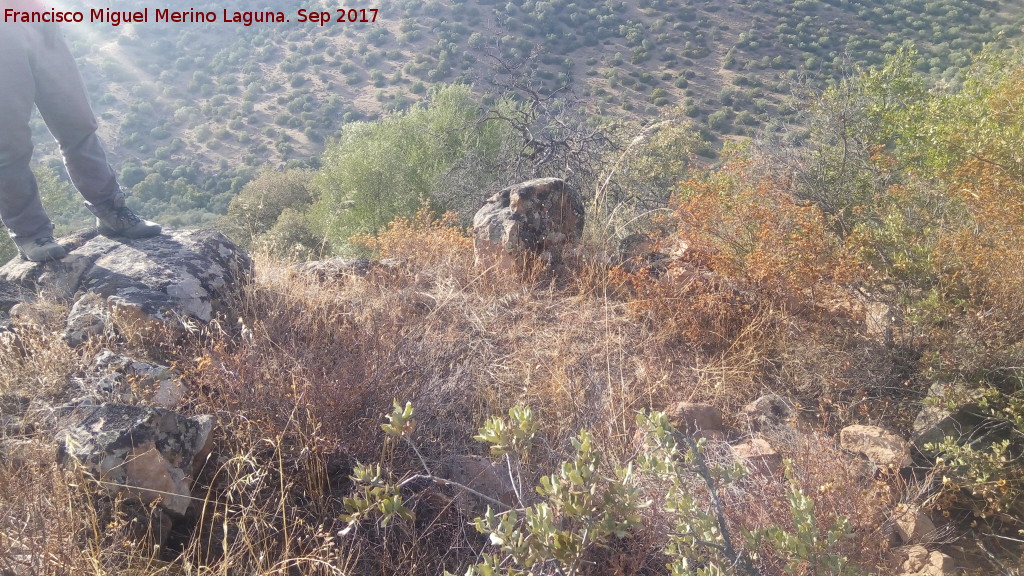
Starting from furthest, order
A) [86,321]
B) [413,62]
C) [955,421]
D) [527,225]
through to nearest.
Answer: [413,62] < [527,225] < [86,321] < [955,421]

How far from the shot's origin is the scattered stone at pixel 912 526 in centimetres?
204

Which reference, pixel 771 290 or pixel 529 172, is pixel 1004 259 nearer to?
pixel 771 290

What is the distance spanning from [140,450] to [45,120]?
2624 millimetres

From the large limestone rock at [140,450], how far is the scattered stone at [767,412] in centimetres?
218

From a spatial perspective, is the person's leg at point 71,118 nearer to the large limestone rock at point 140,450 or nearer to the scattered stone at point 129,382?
the scattered stone at point 129,382

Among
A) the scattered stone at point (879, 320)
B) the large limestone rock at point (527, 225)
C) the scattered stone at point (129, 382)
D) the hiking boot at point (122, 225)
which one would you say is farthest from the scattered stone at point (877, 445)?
the hiking boot at point (122, 225)

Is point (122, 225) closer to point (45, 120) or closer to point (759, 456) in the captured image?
point (45, 120)

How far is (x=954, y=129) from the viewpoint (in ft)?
12.0

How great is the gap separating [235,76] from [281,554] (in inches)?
1208

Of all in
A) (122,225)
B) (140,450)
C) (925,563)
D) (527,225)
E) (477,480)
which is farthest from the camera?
(527,225)

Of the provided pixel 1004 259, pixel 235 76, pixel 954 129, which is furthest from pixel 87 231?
pixel 235 76

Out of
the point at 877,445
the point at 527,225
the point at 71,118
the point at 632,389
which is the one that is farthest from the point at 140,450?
the point at 527,225

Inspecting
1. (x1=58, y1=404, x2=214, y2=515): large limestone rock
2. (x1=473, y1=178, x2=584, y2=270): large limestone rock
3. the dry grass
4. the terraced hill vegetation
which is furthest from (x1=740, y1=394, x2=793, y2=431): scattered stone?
(x1=58, y1=404, x2=214, y2=515): large limestone rock

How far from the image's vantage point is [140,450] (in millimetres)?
1814
